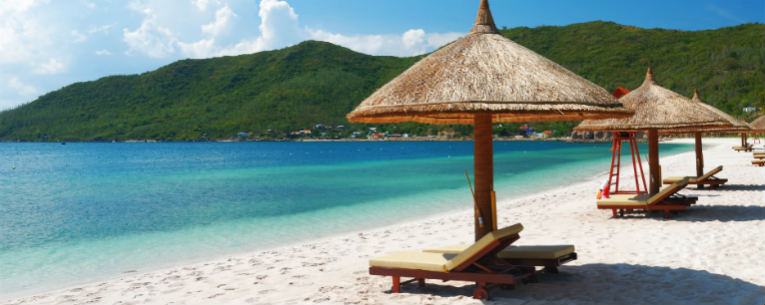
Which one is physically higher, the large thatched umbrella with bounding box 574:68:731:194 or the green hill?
the green hill

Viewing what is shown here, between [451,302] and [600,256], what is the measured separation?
8.28ft

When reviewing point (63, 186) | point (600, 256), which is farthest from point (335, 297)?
point (63, 186)

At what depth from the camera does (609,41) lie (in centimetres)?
9294

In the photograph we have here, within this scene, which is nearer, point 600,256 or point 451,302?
point 451,302

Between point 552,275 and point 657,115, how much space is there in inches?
184

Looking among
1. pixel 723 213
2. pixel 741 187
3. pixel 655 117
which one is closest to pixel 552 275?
pixel 655 117

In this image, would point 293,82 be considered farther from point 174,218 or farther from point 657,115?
point 657,115

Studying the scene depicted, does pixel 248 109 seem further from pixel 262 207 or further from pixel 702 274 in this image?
pixel 702 274

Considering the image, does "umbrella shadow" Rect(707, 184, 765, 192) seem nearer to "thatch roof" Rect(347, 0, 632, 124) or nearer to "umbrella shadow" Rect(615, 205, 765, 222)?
"umbrella shadow" Rect(615, 205, 765, 222)

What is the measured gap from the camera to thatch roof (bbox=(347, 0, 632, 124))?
409 centimetres

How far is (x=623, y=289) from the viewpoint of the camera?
4.51 m

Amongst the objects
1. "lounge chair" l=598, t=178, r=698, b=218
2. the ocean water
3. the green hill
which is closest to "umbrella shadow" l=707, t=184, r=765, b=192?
"lounge chair" l=598, t=178, r=698, b=218

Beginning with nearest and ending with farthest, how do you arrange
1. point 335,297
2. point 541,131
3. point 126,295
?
point 335,297, point 126,295, point 541,131

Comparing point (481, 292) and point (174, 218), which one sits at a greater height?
point (481, 292)
